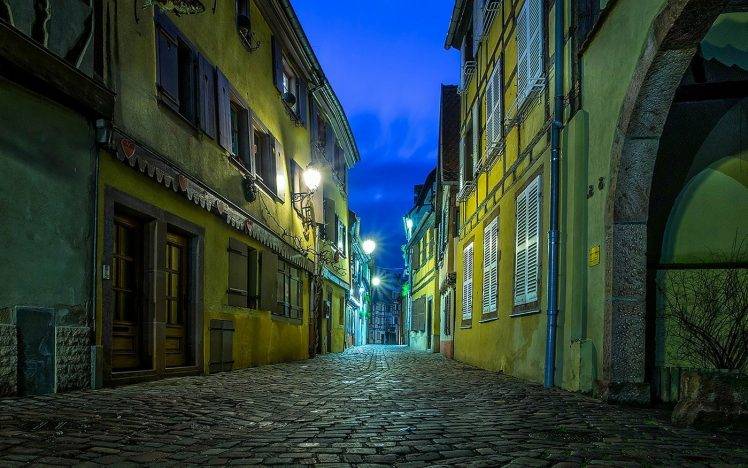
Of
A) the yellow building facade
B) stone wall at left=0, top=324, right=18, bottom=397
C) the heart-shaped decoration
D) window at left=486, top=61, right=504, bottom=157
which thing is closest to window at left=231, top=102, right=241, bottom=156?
the yellow building facade

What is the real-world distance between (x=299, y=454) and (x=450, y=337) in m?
14.8

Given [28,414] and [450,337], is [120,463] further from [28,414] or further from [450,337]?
[450,337]

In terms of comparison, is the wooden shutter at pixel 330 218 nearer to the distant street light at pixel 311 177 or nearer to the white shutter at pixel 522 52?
the distant street light at pixel 311 177

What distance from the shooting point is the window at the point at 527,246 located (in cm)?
834

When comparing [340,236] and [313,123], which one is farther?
[340,236]

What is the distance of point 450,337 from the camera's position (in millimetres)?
17922

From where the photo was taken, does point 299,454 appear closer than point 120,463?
No

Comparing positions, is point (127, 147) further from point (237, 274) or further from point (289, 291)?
point (289, 291)

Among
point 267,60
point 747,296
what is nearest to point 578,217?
point 747,296

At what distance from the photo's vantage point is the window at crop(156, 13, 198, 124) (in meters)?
8.21

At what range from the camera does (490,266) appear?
38.6 feet

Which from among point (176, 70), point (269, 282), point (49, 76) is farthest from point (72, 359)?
point (269, 282)

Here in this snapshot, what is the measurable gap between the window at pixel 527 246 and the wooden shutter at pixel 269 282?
16.8 ft

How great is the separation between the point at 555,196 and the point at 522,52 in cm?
293
